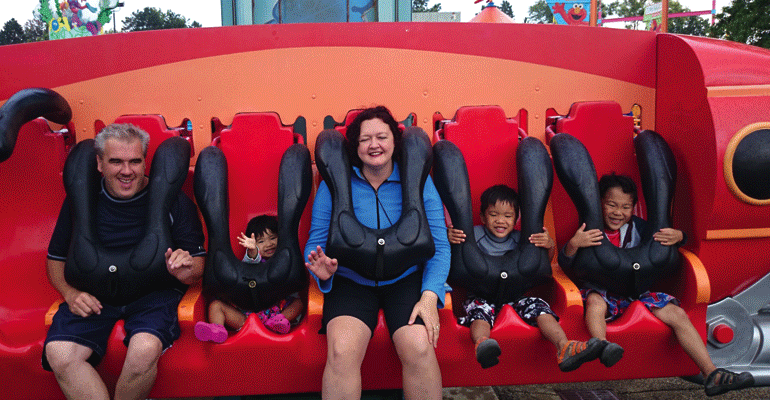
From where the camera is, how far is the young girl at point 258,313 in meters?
1.56

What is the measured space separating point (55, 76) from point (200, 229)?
0.83 meters

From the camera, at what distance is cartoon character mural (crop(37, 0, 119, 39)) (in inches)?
516

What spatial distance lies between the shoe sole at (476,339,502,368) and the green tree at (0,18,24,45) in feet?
99.3

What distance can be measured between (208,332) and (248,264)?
0.24 metres

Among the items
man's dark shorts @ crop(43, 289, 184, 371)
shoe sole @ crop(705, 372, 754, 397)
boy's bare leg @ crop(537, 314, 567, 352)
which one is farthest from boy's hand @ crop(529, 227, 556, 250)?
man's dark shorts @ crop(43, 289, 184, 371)

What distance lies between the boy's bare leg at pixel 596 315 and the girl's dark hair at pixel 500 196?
14.6 inches

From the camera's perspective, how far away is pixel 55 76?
6.39 ft

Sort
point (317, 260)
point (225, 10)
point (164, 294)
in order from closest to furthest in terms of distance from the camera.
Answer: point (317, 260), point (164, 294), point (225, 10)

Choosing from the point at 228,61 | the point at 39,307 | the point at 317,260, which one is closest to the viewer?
the point at 317,260

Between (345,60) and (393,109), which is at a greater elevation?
(345,60)

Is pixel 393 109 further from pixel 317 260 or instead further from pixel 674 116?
pixel 674 116

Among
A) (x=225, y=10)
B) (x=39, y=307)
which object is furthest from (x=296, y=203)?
(x=225, y=10)

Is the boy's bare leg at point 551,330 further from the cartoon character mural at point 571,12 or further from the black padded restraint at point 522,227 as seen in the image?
the cartoon character mural at point 571,12

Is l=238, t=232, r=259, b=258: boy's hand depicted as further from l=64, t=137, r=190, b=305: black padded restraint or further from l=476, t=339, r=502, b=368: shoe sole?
l=476, t=339, r=502, b=368: shoe sole
